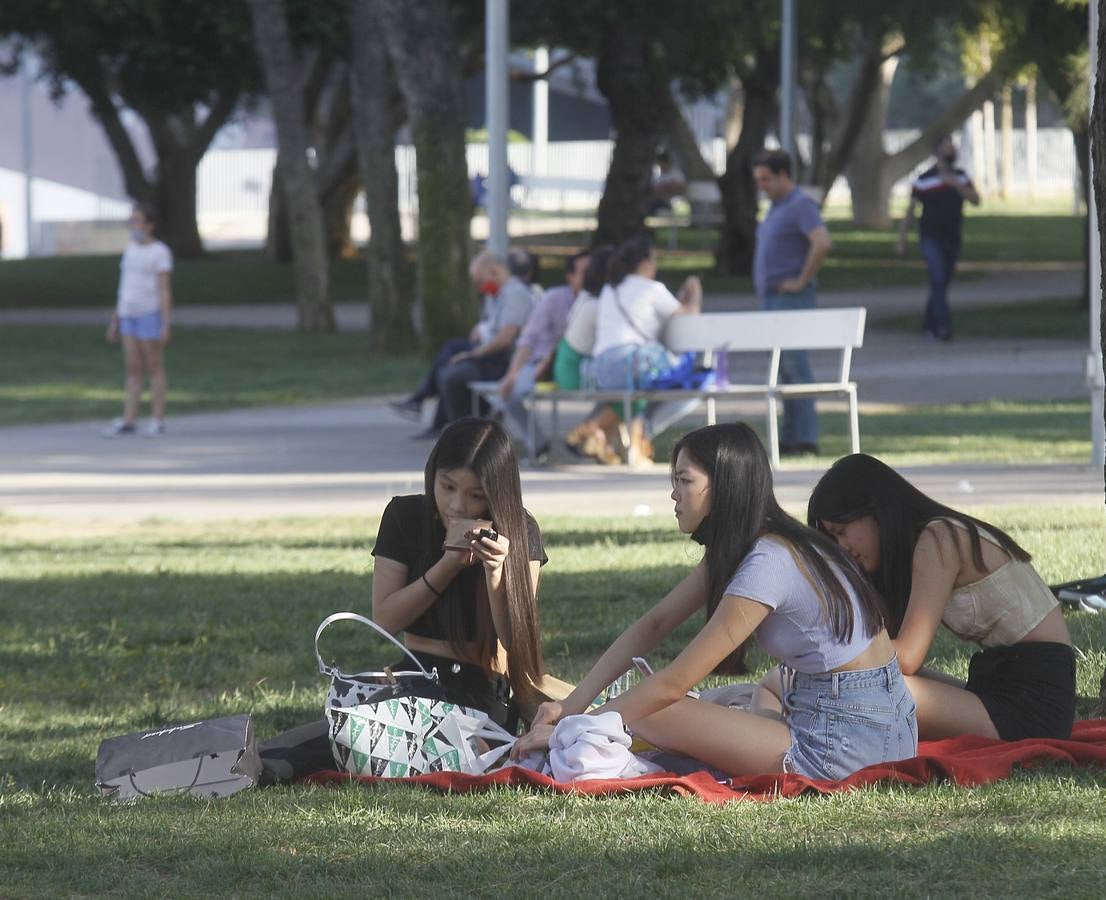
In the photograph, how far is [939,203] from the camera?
830 inches

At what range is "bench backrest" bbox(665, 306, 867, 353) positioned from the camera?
12.0 metres

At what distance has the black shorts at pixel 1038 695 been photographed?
→ 531 centimetres

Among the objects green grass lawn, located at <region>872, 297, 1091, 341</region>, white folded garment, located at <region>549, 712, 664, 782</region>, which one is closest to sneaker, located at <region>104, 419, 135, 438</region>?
white folded garment, located at <region>549, 712, 664, 782</region>

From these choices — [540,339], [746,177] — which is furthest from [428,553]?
[746,177]

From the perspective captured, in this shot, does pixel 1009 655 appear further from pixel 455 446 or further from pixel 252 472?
pixel 252 472

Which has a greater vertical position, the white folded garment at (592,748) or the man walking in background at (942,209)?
the man walking in background at (942,209)

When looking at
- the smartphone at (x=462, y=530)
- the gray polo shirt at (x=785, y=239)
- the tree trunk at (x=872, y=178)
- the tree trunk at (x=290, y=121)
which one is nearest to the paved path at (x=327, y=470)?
→ the gray polo shirt at (x=785, y=239)

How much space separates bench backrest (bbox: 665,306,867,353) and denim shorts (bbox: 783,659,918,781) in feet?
23.0

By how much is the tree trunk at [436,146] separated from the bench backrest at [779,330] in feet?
26.4

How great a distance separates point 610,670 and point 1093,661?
1961 mm

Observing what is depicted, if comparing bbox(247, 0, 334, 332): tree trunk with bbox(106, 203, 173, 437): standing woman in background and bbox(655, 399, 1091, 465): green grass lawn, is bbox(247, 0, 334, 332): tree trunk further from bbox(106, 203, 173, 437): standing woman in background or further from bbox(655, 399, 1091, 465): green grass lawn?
bbox(655, 399, 1091, 465): green grass lawn

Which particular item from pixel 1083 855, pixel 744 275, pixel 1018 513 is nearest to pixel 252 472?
pixel 1018 513

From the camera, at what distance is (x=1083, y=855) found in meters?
4.18

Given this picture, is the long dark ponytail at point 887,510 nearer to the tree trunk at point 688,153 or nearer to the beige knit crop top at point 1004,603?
the beige knit crop top at point 1004,603
